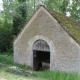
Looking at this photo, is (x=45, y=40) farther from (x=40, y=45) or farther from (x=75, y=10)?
(x=75, y=10)

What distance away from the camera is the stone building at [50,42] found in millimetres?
13766

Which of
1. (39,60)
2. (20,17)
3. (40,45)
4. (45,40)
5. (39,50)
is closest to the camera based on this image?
(45,40)

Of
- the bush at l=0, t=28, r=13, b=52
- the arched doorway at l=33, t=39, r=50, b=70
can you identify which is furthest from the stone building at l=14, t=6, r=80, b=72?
the bush at l=0, t=28, r=13, b=52

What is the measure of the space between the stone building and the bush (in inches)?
351

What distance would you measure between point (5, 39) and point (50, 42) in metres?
13.0

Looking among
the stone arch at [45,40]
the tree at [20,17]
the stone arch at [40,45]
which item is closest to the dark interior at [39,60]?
the stone arch at [45,40]

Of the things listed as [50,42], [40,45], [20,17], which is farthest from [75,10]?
[50,42]

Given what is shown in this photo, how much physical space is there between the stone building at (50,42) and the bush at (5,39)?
29.2 feet

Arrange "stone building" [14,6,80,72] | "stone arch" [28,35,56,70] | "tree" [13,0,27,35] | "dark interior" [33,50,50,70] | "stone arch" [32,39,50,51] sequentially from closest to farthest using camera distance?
1. "stone building" [14,6,80,72]
2. "stone arch" [28,35,56,70]
3. "stone arch" [32,39,50,51]
4. "dark interior" [33,50,50,70]
5. "tree" [13,0,27,35]

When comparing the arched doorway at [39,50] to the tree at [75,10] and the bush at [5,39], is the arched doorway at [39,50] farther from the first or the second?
the tree at [75,10]

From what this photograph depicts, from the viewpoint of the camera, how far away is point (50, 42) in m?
15.1

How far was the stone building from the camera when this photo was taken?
13.8 metres

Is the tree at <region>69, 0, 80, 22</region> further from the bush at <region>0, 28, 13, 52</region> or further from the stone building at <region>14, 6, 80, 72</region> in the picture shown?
the stone building at <region>14, 6, 80, 72</region>

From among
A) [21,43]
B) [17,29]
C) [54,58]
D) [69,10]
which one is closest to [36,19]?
[21,43]
